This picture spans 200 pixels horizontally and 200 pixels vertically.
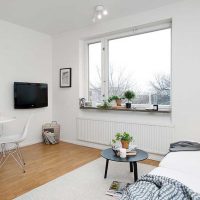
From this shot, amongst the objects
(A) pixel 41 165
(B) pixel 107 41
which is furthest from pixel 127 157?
(B) pixel 107 41

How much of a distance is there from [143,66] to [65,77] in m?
1.85

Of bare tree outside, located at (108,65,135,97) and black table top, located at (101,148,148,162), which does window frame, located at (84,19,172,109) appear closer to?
bare tree outside, located at (108,65,135,97)

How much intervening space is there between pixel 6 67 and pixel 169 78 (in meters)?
3.18

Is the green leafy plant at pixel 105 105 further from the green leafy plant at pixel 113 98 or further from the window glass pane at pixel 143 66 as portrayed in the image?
the window glass pane at pixel 143 66

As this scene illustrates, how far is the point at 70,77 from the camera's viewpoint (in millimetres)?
4605

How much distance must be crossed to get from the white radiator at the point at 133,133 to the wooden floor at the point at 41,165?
0.81 ft

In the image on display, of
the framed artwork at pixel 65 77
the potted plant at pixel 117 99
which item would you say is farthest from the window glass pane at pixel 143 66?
the framed artwork at pixel 65 77

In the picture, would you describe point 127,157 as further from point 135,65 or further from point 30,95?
point 30,95

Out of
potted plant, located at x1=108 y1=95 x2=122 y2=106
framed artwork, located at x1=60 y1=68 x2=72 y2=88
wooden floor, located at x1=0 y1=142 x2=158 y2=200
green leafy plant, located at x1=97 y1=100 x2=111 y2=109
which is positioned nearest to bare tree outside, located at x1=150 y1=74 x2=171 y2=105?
potted plant, located at x1=108 y1=95 x2=122 y2=106

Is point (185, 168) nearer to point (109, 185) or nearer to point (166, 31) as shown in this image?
point (109, 185)

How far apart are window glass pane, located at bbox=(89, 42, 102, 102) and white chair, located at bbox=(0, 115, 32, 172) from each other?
1681 mm

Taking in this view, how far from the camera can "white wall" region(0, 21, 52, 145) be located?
3988 mm

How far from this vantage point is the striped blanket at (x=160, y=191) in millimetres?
1287

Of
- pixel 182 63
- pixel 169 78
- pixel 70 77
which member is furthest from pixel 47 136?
pixel 182 63
